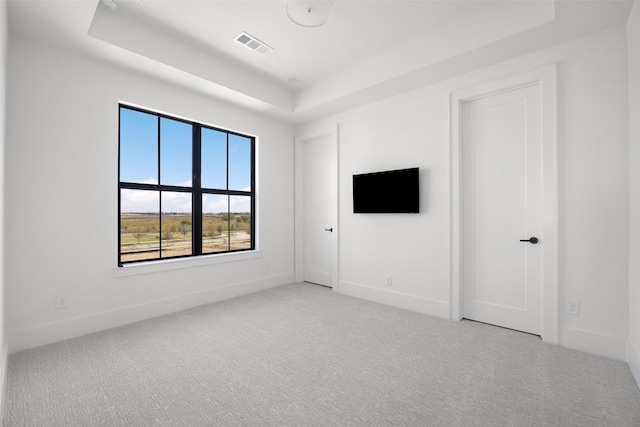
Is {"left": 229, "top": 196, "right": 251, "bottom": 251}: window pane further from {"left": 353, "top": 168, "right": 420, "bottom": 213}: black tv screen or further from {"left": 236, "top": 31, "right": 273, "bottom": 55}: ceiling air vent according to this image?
{"left": 236, "top": 31, "right": 273, "bottom": 55}: ceiling air vent

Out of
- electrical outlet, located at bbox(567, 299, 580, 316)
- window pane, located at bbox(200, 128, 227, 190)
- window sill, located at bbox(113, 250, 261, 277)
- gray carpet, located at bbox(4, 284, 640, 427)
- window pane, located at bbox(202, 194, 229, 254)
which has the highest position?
window pane, located at bbox(200, 128, 227, 190)

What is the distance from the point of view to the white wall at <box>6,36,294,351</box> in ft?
8.29

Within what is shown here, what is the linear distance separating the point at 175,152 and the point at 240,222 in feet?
4.36

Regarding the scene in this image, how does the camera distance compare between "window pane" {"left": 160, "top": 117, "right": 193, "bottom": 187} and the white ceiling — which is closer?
the white ceiling

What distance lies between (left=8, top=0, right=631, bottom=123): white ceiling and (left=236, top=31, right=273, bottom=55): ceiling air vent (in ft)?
0.18

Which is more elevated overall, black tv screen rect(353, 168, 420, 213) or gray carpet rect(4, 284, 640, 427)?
black tv screen rect(353, 168, 420, 213)

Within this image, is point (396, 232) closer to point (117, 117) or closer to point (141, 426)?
point (141, 426)

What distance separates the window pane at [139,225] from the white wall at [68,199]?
24cm

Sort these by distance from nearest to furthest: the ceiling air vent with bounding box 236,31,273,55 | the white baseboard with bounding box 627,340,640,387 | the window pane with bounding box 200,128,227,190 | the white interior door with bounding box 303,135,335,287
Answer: the white baseboard with bounding box 627,340,640,387 < the ceiling air vent with bounding box 236,31,273,55 < the window pane with bounding box 200,128,227,190 < the white interior door with bounding box 303,135,335,287

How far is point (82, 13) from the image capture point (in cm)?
227

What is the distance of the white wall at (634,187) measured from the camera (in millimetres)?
2117

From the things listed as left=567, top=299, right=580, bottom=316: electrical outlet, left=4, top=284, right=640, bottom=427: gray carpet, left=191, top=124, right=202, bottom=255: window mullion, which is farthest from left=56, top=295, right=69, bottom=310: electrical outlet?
left=567, top=299, right=580, bottom=316: electrical outlet

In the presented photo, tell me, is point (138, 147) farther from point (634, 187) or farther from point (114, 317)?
point (634, 187)

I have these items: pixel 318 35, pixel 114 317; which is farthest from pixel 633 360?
pixel 114 317
